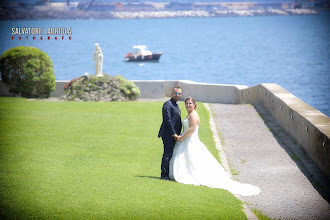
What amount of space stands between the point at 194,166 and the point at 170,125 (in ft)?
3.34

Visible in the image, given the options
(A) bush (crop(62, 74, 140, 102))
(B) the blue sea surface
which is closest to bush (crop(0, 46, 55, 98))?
(A) bush (crop(62, 74, 140, 102))

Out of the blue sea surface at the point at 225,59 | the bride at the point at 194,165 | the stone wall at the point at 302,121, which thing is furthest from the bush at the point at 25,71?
the blue sea surface at the point at 225,59

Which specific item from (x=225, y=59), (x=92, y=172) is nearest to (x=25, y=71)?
(x=92, y=172)

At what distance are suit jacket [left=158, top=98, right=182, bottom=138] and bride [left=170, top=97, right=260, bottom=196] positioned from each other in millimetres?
184

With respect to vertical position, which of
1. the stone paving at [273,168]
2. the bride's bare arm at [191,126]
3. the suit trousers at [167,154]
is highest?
the bride's bare arm at [191,126]

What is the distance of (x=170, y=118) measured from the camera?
37.5 ft

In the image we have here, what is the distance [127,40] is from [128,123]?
135 metres

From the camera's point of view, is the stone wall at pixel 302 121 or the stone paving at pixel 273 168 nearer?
the stone paving at pixel 273 168

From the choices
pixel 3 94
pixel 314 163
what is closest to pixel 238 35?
pixel 3 94

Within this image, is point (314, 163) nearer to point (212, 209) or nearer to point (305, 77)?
point (212, 209)

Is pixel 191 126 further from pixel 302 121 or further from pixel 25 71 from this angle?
pixel 25 71

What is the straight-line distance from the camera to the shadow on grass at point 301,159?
12.0m

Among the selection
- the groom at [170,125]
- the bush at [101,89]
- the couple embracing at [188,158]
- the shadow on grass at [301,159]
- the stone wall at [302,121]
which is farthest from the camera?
the bush at [101,89]

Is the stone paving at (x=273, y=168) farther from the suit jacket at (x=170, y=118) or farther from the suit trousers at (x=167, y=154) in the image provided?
the suit jacket at (x=170, y=118)
